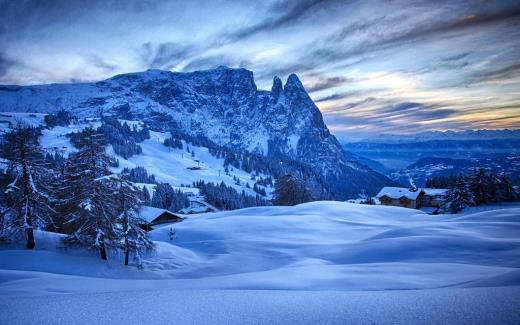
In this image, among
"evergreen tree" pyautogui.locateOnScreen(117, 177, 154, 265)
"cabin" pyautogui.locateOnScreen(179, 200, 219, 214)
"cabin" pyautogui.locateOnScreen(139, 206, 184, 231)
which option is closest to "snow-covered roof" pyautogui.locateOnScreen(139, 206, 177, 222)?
"cabin" pyautogui.locateOnScreen(139, 206, 184, 231)

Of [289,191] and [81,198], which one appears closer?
[81,198]

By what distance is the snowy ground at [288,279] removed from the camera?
5.17 meters

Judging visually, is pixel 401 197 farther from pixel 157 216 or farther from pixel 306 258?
pixel 306 258

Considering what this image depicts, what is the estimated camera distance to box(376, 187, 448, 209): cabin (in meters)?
82.2

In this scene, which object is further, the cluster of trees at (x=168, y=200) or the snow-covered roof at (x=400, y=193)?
the cluster of trees at (x=168, y=200)

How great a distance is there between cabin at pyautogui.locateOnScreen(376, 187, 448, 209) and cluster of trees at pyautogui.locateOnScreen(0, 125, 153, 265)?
8036 centimetres

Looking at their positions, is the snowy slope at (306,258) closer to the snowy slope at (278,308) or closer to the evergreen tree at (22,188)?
the evergreen tree at (22,188)

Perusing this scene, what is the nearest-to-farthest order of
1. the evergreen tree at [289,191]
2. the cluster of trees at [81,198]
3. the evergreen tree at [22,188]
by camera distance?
the cluster of trees at [81,198] → the evergreen tree at [22,188] → the evergreen tree at [289,191]

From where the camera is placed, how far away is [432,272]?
10188 mm

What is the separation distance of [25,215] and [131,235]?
761cm

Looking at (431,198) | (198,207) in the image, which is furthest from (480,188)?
(198,207)

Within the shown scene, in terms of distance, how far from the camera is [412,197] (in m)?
81.8

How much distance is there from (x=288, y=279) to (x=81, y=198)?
16.8 m

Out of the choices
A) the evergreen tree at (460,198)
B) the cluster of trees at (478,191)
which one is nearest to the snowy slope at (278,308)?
the evergreen tree at (460,198)
